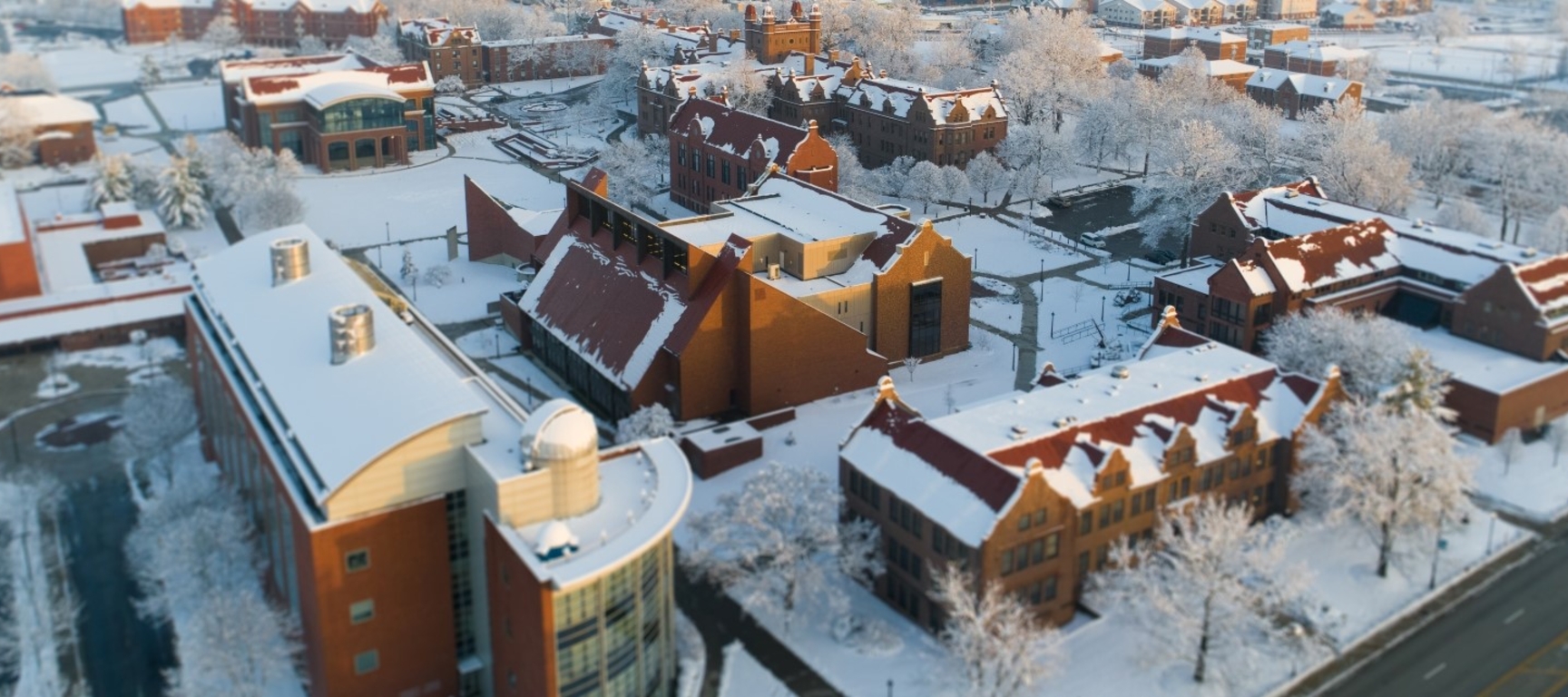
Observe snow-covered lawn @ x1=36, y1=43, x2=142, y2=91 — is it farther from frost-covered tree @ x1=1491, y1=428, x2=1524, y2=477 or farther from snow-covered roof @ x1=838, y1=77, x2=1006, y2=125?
frost-covered tree @ x1=1491, y1=428, x2=1524, y2=477

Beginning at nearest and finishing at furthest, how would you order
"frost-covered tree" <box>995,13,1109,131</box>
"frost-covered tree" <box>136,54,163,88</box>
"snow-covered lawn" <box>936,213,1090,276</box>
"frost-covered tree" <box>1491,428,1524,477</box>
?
"frost-covered tree" <box>1491,428,1524,477</box>, "snow-covered lawn" <box>936,213,1090,276</box>, "frost-covered tree" <box>995,13,1109,131</box>, "frost-covered tree" <box>136,54,163,88</box>

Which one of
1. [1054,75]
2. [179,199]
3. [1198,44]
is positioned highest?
[1198,44]

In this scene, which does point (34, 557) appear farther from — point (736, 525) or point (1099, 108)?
point (1099, 108)

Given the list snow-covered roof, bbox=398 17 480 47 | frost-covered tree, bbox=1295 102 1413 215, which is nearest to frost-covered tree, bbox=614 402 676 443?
frost-covered tree, bbox=1295 102 1413 215

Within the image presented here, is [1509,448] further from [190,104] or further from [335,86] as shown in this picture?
[190,104]

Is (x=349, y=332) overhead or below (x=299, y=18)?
below

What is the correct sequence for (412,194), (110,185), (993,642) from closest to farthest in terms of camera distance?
(993,642) → (110,185) → (412,194)

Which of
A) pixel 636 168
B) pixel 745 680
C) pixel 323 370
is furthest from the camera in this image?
pixel 636 168

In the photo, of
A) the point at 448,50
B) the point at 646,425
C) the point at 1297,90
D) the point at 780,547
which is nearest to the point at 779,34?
the point at 448,50
